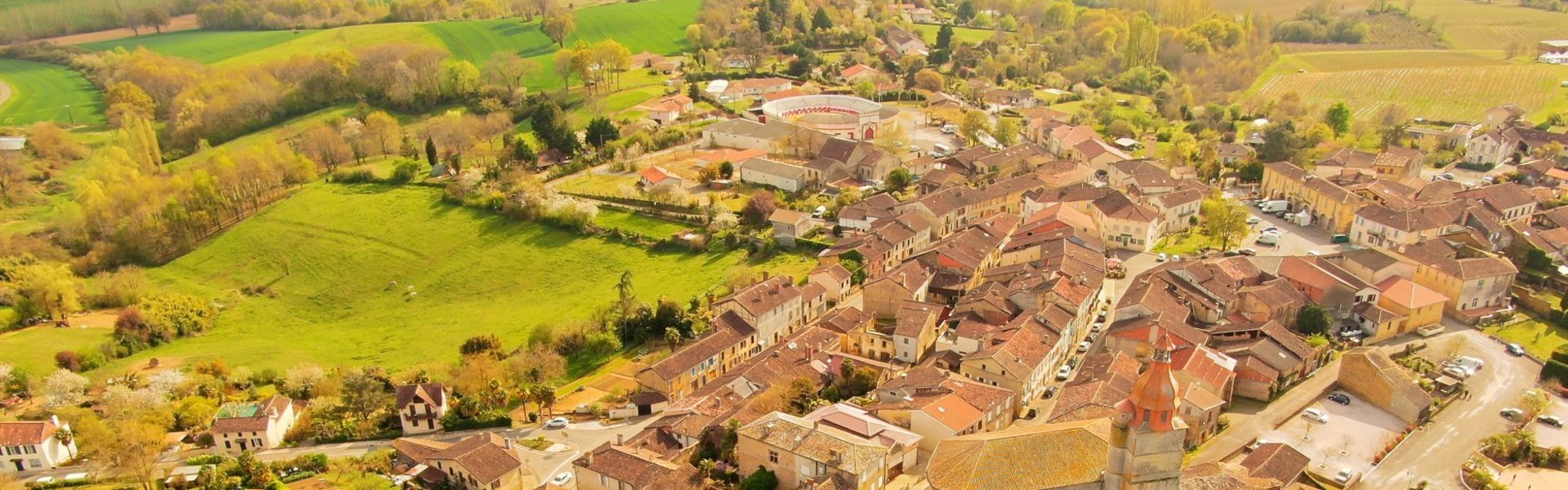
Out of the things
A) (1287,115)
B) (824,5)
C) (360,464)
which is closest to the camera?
(360,464)

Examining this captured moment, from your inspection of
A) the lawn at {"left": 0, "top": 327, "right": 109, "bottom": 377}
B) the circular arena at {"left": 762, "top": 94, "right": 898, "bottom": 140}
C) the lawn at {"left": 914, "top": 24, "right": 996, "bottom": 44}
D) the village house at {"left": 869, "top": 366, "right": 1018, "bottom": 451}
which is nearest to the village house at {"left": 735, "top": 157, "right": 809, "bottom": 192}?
the circular arena at {"left": 762, "top": 94, "right": 898, "bottom": 140}

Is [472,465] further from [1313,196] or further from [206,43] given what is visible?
[206,43]

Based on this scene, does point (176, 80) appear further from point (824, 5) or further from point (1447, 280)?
point (1447, 280)

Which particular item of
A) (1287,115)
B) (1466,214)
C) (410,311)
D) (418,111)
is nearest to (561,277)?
(410,311)

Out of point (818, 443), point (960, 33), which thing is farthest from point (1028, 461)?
point (960, 33)

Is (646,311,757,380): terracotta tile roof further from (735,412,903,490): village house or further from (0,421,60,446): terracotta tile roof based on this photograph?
(0,421,60,446): terracotta tile roof
